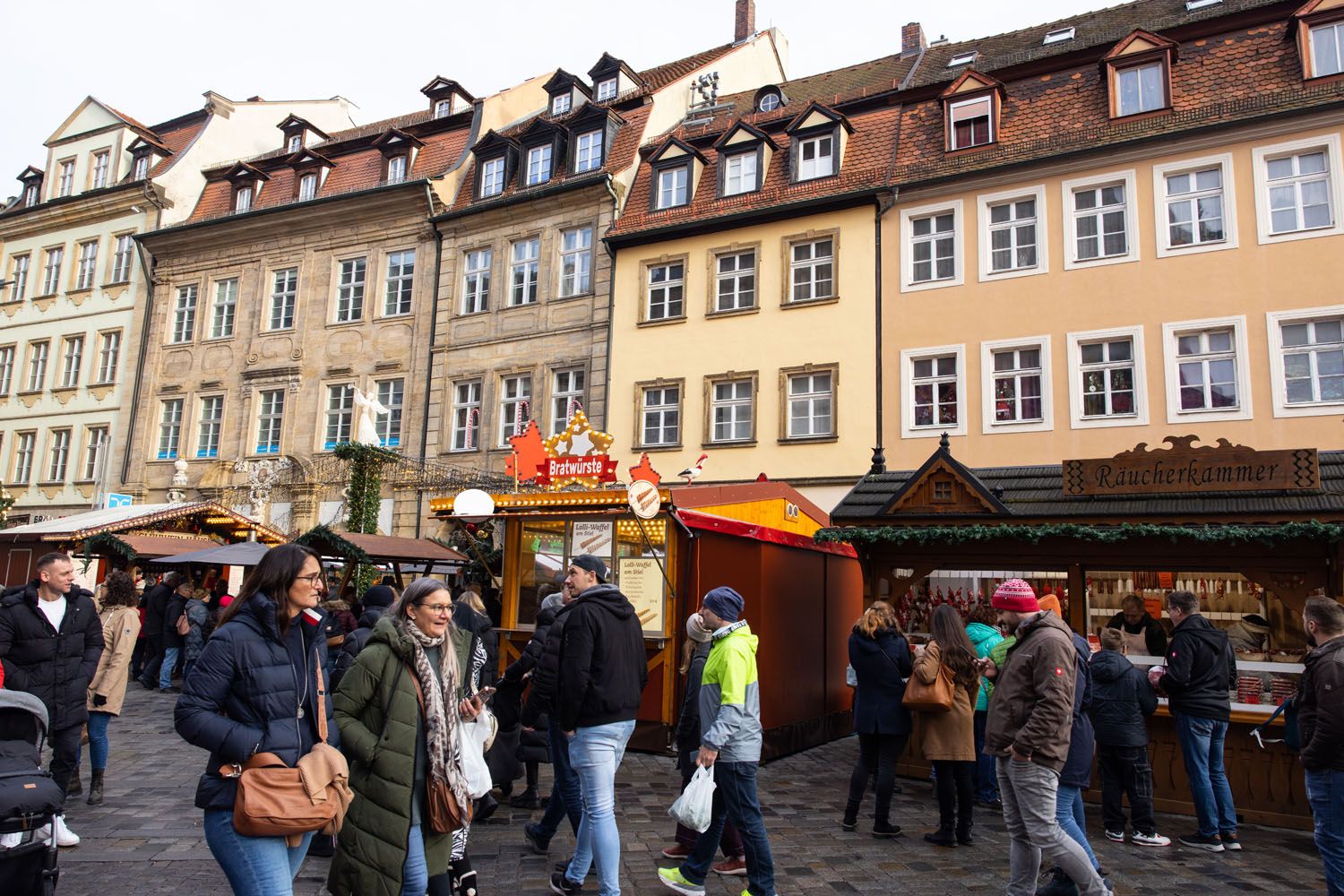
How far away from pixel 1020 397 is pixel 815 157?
20.8 ft

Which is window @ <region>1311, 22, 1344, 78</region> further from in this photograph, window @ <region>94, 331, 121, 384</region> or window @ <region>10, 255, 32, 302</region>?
window @ <region>10, 255, 32, 302</region>

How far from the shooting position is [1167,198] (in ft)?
50.2

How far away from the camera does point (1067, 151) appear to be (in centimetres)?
1589

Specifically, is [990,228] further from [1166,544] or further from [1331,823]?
[1331,823]

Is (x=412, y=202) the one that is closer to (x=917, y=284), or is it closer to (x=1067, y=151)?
(x=917, y=284)

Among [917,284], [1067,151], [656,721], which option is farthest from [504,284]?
[656,721]

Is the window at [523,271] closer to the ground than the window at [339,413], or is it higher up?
higher up

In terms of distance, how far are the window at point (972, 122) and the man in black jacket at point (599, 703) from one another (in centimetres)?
1453

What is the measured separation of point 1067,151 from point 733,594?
13.2 metres

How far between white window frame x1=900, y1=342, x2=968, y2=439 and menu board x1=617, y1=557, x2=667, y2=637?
699 centimetres

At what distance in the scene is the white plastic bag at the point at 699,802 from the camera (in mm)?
5176

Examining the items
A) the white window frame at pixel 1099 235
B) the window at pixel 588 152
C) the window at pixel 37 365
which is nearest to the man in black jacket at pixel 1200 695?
the white window frame at pixel 1099 235

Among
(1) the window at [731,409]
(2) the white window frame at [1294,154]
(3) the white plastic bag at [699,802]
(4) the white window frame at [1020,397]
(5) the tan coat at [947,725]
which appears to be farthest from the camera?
(1) the window at [731,409]

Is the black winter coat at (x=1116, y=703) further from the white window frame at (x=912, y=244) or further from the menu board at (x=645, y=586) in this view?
the white window frame at (x=912, y=244)
